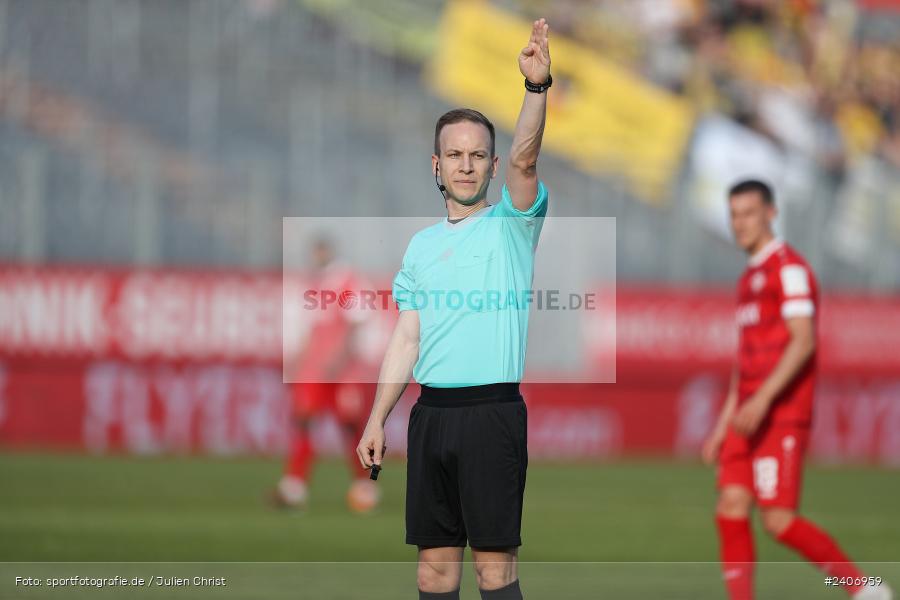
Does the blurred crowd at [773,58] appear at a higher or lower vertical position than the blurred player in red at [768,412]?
higher

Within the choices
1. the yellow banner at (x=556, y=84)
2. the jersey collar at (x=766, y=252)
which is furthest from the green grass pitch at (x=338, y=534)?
the yellow banner at (x=556, y=84)

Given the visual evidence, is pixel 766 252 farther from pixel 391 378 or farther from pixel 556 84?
pixel 556 84

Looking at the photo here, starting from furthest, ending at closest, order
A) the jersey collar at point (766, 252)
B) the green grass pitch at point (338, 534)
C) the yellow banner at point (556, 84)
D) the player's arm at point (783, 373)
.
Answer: the yellow banner at point (556, 84)
the green grass pitch at point (338, 534)
the jersey collar at point (766, 252)
the player's arm at point (783, 373)

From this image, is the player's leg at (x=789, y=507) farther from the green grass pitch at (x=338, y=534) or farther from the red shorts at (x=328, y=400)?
the red shorts at (x=328, y=400)

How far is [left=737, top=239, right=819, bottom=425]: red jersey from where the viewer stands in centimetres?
690

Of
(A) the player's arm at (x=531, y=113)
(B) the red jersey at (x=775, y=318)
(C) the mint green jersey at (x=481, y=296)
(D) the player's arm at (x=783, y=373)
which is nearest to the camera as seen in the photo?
(A) the player's arm at (x=531, y=113)

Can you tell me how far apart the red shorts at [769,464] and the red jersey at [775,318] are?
8 cm

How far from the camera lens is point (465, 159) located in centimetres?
475

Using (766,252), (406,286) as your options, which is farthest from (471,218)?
(766,252)

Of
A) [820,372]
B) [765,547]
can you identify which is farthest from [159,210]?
[765,547]

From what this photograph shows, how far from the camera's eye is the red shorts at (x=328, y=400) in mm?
12883

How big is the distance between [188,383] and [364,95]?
7634mm

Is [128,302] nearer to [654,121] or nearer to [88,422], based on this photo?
[88,422]

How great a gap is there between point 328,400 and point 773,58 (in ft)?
53.3
